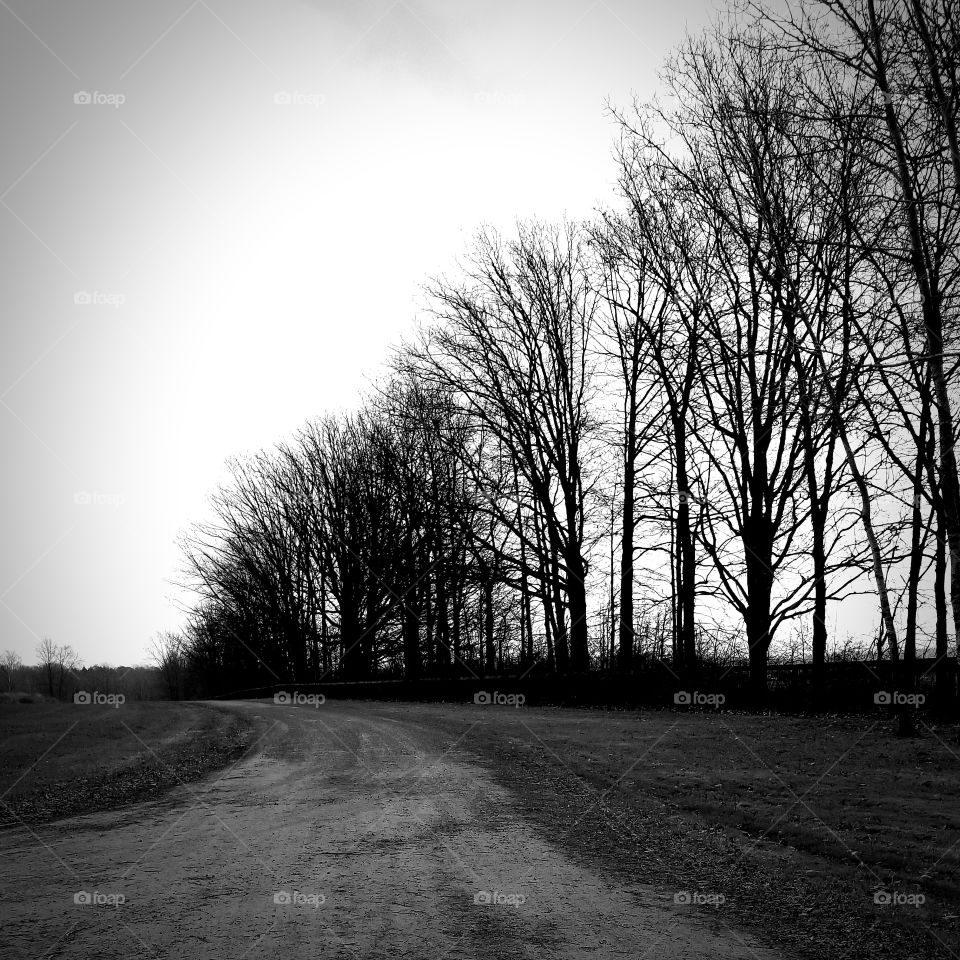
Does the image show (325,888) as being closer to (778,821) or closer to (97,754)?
(778,821)

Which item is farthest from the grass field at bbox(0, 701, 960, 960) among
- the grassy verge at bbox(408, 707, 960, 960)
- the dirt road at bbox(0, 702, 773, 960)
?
the dirt road at bbox(0, 702, 773, 960)

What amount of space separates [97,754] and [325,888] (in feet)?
29.6

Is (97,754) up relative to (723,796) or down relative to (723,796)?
down

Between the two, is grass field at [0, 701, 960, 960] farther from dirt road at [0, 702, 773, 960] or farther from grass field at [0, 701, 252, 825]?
dirt road at [0, 702, 773, 960]

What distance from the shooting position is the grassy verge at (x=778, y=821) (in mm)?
5414

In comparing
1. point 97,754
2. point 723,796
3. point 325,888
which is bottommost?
point 97,754

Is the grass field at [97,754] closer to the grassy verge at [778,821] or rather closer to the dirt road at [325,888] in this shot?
the dirt road at [325,888]

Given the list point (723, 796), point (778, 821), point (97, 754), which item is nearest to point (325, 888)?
point (778, 821)

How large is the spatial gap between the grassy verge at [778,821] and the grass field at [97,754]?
473cm

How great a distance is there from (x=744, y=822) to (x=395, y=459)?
32495 mm

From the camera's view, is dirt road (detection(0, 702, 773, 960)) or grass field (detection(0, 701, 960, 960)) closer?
dirt road (detection(0, 702, 773, 960))

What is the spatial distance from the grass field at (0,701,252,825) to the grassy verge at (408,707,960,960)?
4727 mm

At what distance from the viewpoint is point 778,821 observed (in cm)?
782

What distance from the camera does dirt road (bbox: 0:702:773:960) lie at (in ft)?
16.2
